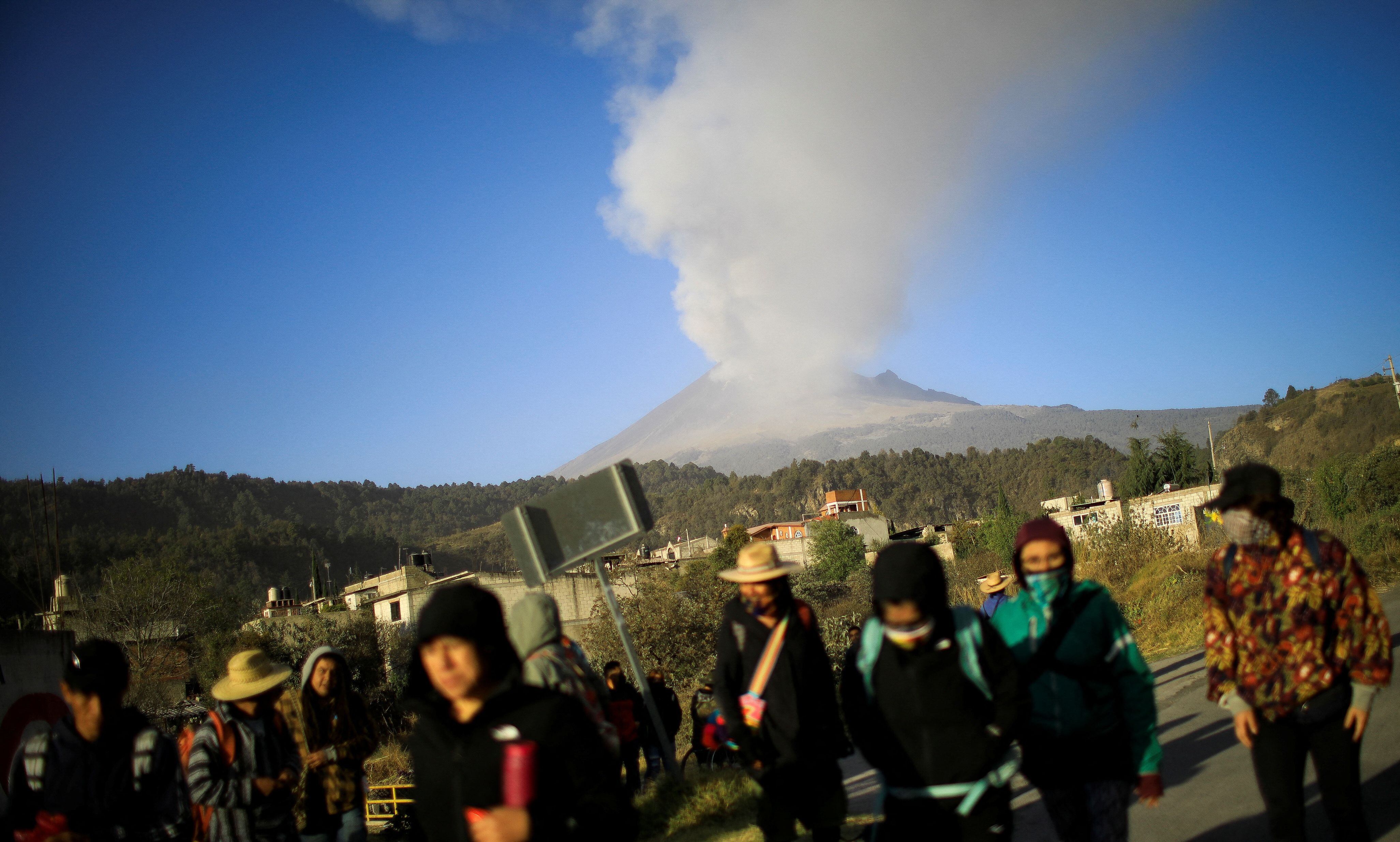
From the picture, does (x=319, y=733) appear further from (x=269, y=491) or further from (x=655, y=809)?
(x=269, y=491)

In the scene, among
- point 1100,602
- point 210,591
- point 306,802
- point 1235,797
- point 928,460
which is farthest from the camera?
point 928,460

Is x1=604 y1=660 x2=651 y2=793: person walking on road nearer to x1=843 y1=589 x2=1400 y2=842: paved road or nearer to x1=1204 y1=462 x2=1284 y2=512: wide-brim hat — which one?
x1=843 y1=589 x2=1400 y2=842: paved road

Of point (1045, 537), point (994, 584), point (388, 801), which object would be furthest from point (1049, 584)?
point (388, 801)

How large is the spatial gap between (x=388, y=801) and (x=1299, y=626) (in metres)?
10.2

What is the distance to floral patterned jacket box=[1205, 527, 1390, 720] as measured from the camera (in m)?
3.24

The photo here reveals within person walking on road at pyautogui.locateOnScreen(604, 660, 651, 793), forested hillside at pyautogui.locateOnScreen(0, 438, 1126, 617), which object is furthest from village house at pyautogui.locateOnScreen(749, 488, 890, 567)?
person walking on road at pyautogui.locateOnScreen(604, 660, 651, 793)

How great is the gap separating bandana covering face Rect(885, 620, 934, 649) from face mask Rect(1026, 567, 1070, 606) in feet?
2.19

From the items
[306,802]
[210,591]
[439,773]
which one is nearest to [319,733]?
[306,802]

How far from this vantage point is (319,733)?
15.5 ft

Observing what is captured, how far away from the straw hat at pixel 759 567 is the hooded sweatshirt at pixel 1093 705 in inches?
41.9

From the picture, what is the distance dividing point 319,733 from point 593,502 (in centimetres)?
201

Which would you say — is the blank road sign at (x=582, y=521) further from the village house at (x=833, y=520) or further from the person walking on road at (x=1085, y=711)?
the village house at (x=833, y=520)

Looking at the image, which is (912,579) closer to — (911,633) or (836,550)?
(911,633)

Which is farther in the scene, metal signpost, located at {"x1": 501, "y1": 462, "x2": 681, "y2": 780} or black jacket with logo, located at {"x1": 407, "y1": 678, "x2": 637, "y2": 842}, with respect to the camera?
metal signpost, located at {"x1": 501, "y1": 462, "x2": 681, "y2": 780}
